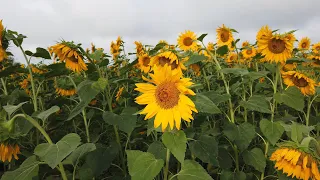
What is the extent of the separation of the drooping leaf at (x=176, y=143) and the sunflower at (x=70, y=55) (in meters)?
1.02

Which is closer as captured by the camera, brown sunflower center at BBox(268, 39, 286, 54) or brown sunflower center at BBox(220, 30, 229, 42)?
brown sunflower center at BBox(268, 39, 286, 54)

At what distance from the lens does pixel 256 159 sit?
2.13 meters

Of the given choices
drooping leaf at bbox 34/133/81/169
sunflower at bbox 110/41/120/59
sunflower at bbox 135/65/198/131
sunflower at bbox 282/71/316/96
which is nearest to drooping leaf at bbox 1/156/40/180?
drooping leaf at bbox 34/133/81/169

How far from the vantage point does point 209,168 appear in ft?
8.23

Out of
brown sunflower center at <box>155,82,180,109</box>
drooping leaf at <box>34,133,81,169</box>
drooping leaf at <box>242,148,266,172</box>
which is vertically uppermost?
brown sunflower center at <box>155,82,180,109</box>

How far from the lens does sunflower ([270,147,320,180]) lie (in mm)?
1669

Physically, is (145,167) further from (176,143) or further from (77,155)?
(77,155)

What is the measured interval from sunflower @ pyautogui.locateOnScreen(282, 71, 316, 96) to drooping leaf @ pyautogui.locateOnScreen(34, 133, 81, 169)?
190 cm

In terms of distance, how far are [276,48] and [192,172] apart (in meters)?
1.44

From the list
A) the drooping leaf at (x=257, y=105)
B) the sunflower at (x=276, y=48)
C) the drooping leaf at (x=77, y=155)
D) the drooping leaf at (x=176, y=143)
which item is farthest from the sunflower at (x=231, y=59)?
the drooping leaf at (x=176, y=143)

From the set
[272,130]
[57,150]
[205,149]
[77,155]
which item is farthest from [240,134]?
[57,150]

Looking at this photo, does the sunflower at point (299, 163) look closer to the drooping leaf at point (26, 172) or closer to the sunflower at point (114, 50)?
the drooping leaf at point (26, 172)

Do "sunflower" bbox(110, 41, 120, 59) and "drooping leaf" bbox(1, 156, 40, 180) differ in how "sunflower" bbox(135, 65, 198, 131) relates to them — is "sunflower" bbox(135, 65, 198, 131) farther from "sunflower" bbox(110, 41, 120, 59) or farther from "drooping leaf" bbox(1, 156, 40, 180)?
"sunflower" bbox(110, 41, 120, 59)

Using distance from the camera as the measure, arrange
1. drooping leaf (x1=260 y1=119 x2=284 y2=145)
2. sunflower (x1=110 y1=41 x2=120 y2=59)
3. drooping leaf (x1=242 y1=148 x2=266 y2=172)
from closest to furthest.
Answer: drooping leaf (x1=260 y1=119 x2=284 y2=145) < drooping leaf (x1=242 y1=148 x2=266 y2=172) < sunflower (x1=110 y1=41 x2=120 y2=59)
